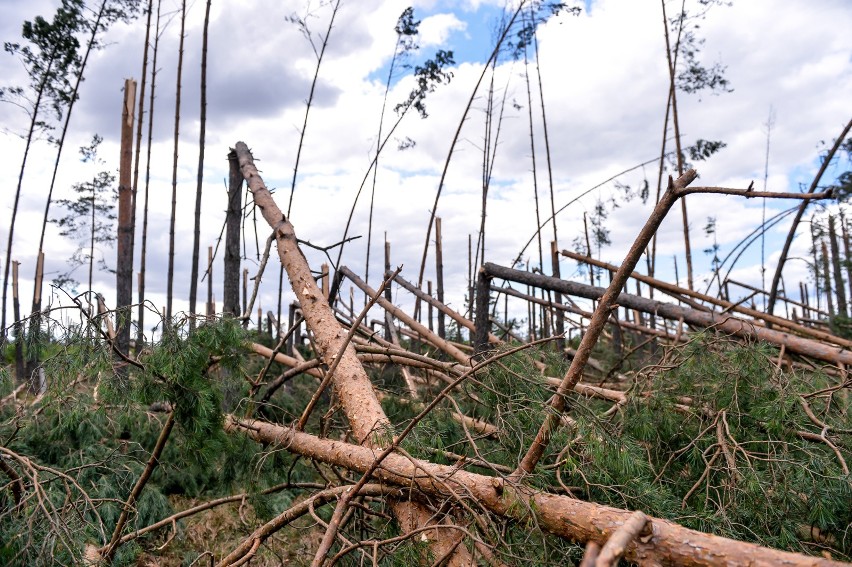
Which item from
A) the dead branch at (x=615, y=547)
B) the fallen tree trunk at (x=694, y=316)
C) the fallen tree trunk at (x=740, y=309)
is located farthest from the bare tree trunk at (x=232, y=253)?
the dead branch at (x=615, y=547)

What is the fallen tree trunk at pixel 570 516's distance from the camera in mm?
1369

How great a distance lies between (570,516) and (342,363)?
1608 millimetres

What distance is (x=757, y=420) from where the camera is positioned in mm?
2535

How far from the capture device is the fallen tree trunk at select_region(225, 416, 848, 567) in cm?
137

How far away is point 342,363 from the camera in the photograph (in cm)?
305

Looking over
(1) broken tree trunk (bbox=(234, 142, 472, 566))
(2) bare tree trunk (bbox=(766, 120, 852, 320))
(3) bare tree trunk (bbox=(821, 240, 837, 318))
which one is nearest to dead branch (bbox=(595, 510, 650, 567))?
(1) broken tree trunk (bbox=(234, 142, 472, 566))

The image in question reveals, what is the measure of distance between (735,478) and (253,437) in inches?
88.7

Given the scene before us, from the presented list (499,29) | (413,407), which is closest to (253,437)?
(413,407)

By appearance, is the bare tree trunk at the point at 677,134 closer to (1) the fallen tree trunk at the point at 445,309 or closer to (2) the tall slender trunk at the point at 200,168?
(1) the fallen tree trunk at the point at 445,309

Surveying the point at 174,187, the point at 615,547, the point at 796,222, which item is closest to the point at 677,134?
the point at 796,222

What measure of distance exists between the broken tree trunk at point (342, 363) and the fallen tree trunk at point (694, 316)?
175 centimetres

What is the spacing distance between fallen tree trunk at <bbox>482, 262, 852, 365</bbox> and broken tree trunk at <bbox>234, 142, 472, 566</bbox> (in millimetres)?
1750

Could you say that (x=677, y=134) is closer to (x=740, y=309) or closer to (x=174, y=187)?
(x=740, y=309)

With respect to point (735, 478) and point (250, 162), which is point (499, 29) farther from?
point (735, 478)
